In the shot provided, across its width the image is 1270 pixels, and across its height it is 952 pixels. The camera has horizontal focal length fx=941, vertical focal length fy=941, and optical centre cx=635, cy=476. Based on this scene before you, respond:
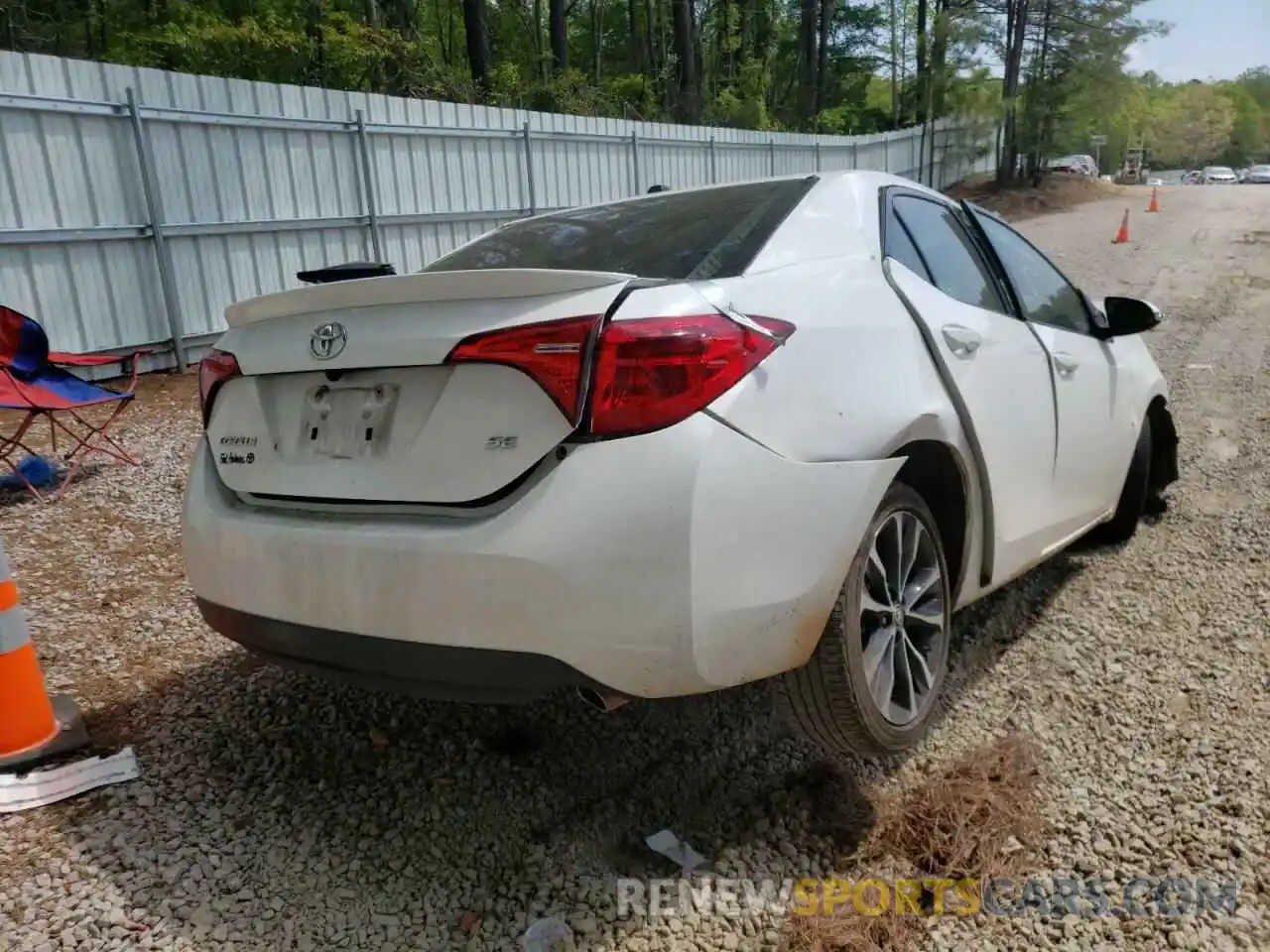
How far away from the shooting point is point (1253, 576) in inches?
145

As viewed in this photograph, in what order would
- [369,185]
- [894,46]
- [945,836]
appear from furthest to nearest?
1. [894,46]
2. [369,185]
3. [945,836]

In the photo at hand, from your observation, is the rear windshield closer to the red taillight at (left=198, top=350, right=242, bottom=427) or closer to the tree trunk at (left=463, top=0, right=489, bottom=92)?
the red taillight at (left=198, top=350, right=242, bottom=427)

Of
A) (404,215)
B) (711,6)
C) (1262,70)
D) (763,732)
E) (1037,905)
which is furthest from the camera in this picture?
(1262,70)

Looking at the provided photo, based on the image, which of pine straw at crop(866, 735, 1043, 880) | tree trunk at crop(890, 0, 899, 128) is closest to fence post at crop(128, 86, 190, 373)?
pine straw at crop(866, 735, 1043, 880)

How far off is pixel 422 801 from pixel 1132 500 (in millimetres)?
3243

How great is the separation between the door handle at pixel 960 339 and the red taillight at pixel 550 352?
1183 millimetres

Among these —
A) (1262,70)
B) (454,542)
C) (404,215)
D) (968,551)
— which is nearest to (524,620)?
(454,542)

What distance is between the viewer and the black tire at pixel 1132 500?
4043mm

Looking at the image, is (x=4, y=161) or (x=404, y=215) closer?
(x=4, y=161)

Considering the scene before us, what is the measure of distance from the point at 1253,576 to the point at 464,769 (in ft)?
10.3

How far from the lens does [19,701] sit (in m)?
2.52

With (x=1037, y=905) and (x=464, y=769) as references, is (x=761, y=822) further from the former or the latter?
(x=464, y=769)

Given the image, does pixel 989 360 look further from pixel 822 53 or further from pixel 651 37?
pixel 822 53

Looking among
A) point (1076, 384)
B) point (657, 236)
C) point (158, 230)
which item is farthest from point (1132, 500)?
point (158, 230)
